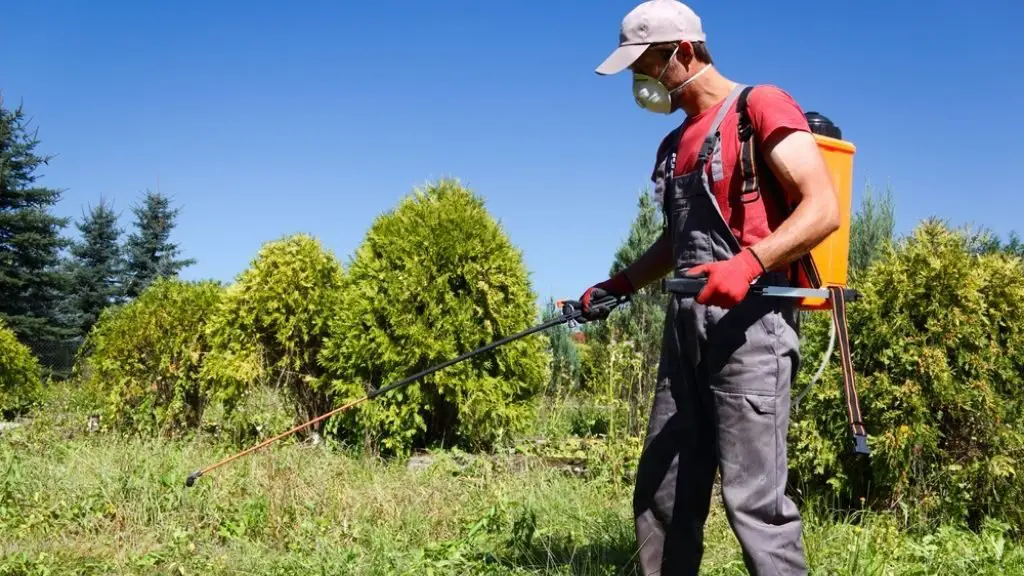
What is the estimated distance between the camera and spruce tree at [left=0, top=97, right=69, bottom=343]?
16.2 m

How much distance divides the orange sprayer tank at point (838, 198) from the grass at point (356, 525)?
137 centimetres

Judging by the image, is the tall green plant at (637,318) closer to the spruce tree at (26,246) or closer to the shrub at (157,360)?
the shrub at (157,360)

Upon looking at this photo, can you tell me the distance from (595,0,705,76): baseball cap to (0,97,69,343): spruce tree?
15.8 metres

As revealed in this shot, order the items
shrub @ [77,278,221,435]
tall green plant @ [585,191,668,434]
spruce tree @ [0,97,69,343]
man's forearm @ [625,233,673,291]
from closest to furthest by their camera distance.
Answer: man's forearm @ [625,233,673,291] < shrub @ [77,278,221,435] < tall green plant @ [585,191,668,434] < spruce tree @ [0,97,69,343]

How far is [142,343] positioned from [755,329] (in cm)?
572

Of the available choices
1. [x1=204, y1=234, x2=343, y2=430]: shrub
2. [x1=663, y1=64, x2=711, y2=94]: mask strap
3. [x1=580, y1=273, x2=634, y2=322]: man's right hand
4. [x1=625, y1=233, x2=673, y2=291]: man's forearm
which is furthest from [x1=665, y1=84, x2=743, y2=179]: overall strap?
[x1=204, y1=234, x2=343, y2=430]: shrub

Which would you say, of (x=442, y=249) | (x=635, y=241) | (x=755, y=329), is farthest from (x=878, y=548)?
(x=635, y=241)

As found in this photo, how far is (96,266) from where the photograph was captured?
18.7 m

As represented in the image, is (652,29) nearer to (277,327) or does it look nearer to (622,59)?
(622,59)

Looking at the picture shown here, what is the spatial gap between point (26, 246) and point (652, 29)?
55.0 feet

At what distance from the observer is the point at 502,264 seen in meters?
6.12

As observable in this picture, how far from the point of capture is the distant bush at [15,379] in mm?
8797

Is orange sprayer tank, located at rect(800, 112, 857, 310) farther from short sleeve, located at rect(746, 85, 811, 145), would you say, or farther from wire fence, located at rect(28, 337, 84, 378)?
wire fence, located at rect(28, 337, 84, 378)

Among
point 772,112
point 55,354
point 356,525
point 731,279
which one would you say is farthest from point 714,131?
point 55,354
